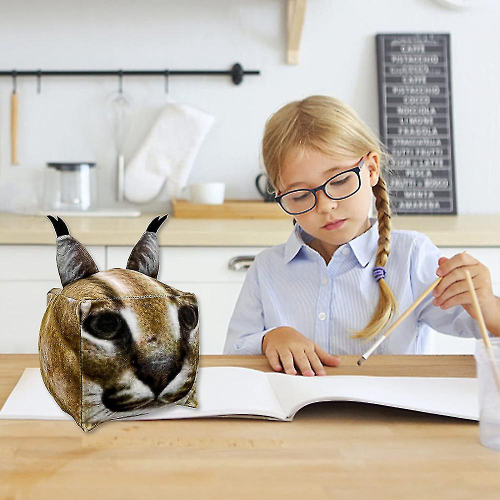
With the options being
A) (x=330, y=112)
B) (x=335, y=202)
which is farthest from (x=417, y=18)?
(x=335, y=202)

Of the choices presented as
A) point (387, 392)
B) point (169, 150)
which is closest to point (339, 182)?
point (387, 392)

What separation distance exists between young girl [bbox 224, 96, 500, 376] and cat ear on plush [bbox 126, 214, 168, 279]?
16.5 inches

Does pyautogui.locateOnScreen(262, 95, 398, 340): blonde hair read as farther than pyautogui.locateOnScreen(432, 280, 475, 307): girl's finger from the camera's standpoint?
Yes

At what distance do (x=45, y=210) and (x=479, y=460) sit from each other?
6.92 feet

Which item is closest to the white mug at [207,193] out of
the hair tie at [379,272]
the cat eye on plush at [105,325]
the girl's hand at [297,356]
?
the hair tie at [379,272]

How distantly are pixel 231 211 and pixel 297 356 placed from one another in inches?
54.5

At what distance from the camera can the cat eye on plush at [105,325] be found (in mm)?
601

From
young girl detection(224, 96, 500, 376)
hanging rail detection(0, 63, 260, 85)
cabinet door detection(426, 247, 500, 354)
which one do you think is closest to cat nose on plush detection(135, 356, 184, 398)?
young girl detection(224, 96, 500, 376)

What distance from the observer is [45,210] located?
2473 mm

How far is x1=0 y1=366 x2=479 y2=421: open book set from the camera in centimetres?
71

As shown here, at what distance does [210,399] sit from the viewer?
0.75 m

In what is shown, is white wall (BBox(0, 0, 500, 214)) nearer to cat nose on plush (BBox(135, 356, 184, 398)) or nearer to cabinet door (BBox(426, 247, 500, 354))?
cabinet door (BBox(426, 247, 500, 354))

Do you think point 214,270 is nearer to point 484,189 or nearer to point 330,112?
point 330,112

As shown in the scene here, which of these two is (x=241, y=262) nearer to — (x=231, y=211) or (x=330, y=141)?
(x=231, y=211)
